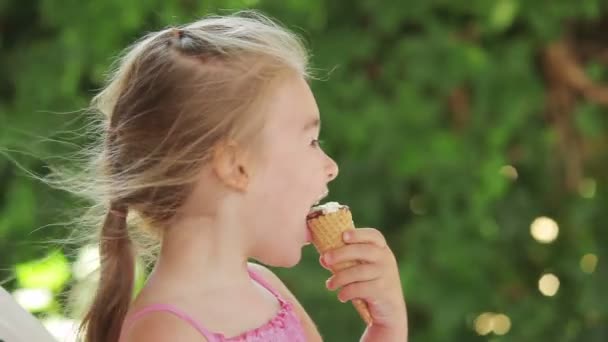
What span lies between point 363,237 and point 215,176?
0.15 metres

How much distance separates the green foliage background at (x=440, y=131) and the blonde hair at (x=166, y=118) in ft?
3.05

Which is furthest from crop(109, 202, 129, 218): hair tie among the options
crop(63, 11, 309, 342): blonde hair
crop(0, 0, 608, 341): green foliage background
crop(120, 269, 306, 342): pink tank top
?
crop(0, 0, 608, 341): green foliage background

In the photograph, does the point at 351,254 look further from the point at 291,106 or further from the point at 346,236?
the point at 291,106

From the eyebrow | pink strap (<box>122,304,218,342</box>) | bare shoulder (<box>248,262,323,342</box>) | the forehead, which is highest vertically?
the forehead

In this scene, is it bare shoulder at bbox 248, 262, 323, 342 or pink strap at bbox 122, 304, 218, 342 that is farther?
bare shoulder at bbox 248, 262, 323, 342

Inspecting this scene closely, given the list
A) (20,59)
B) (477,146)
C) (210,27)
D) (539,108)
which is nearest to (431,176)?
(477,146)

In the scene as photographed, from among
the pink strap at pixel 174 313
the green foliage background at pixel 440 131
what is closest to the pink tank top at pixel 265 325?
the pink strap at pixel 174 313

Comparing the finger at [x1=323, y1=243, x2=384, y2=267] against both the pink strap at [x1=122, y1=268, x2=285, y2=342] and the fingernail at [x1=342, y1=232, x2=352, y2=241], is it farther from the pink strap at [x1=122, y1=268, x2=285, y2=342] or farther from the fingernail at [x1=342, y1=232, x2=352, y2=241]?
the pink strap at [x1=122, y1=268, x2=285, y2=342]

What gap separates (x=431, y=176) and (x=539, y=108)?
30 centimetres

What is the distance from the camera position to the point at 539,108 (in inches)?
97.5

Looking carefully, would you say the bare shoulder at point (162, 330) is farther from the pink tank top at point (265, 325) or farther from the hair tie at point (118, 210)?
the hair tie at point (118, 210)

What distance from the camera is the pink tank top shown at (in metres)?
1.05

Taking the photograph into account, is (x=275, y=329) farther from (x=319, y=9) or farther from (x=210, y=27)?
(x=319, y=9)

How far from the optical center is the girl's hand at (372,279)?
113 centimetres
